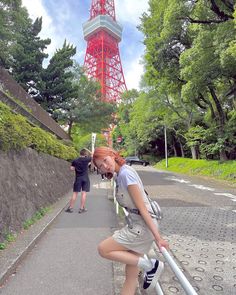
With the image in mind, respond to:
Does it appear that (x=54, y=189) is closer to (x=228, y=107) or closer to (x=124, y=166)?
(x=124, y=166)

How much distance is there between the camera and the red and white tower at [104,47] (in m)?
56.4

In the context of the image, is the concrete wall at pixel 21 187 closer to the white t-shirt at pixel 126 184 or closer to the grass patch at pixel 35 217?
the grass patch at pixel 35 217

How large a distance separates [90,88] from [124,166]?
2465 cm

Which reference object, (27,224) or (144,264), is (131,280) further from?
(27,224)

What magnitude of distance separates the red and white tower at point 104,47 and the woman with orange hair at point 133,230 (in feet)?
168

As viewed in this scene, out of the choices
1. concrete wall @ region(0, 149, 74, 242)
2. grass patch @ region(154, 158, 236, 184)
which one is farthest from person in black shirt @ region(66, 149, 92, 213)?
grass patch @ region(154, 158, 236, 184)

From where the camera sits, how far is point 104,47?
58.9m

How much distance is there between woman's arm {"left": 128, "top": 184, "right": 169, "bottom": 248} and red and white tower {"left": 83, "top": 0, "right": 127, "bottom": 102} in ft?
168

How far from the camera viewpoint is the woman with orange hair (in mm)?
2104

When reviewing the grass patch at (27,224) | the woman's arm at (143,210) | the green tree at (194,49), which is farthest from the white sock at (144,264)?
the green tree at (194,49)

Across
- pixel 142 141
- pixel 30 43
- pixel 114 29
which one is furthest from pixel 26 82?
pixel 114 29

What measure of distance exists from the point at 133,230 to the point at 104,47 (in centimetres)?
6087

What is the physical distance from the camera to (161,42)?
55.8 feet

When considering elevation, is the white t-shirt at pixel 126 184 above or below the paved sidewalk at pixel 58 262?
above
